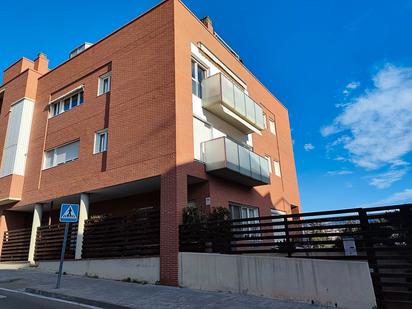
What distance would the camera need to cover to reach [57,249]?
53.5 feet

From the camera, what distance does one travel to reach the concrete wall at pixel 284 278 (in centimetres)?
800

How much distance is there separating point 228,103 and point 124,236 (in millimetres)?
7263

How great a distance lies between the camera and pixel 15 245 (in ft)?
60.8

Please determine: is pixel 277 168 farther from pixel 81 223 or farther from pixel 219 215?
pixel 81 223

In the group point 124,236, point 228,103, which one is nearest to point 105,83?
point 228,103

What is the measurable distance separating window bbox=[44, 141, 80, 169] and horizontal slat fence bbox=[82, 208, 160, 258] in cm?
412

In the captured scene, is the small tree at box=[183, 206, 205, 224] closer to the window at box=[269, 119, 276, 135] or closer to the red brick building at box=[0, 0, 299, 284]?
the red brick building at box=[0, 0, 299, 284]

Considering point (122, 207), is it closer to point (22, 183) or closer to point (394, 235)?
point (22, 183)

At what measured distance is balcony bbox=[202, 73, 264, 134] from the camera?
602 inches

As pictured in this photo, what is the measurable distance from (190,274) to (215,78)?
8.51 m

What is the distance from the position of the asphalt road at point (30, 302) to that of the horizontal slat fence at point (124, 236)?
3923mm

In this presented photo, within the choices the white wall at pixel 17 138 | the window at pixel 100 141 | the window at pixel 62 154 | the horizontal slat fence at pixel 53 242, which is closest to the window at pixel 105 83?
the window at pixel 100 141

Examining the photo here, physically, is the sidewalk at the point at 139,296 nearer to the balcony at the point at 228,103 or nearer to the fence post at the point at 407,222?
the fence post at the point at 407,222

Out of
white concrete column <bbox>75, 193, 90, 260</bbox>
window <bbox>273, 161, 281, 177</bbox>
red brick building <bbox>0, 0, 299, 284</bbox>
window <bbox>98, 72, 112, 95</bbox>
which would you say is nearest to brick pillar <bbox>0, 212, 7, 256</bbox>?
red brick building <bbox>0, 0, 299, 284</bbox>
